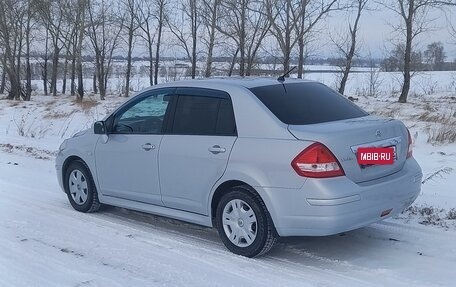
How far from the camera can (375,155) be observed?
Answer: 509 cm

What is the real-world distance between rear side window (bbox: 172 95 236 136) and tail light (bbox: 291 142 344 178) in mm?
813

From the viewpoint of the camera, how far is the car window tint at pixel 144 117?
244 inches

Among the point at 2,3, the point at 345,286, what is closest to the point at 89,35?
the point at 2,3

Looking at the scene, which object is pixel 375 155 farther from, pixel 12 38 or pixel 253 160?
pixel 12 38

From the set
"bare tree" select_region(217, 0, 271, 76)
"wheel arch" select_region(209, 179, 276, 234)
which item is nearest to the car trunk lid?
"wheel arch" select_region(209, 179, 276, 234)

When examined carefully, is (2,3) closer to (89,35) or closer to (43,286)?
(89,35)

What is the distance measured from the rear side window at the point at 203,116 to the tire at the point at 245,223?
0.61 m

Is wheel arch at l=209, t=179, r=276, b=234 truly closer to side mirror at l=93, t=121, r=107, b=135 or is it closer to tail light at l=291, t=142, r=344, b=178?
tail light at l=291, t=142, r=344, b=178

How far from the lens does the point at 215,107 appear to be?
224 inches

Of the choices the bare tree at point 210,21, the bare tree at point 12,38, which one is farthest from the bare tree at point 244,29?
the bare tree at point 12,38

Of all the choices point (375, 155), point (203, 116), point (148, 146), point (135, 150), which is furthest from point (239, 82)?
point (375, 155)

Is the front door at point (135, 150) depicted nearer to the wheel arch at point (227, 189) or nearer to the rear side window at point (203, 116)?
the rear side window at point (203, 116)

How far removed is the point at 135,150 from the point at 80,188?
1.24 m

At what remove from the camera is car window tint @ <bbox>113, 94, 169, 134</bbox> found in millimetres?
6188
